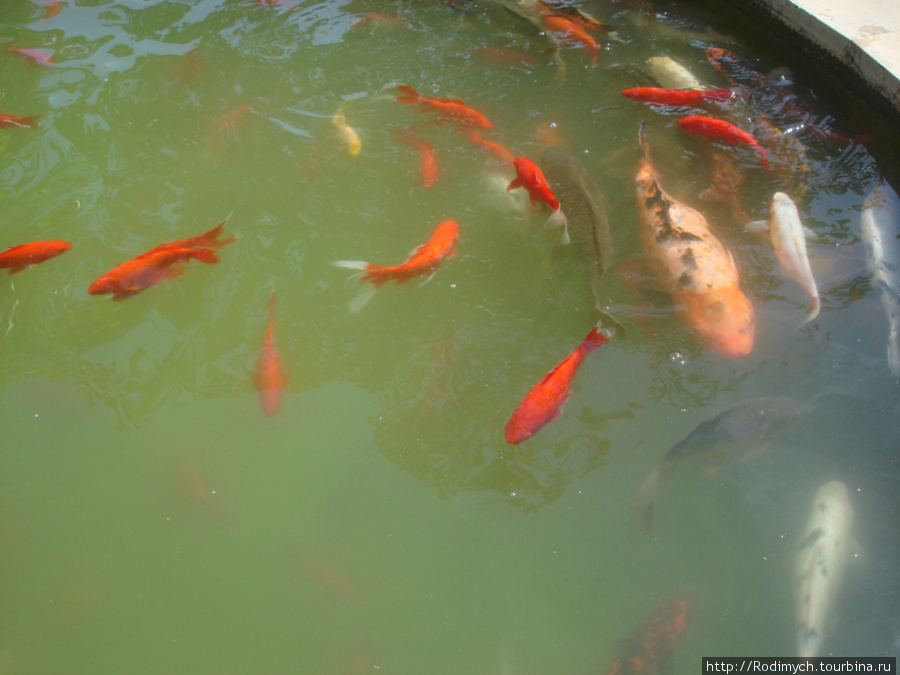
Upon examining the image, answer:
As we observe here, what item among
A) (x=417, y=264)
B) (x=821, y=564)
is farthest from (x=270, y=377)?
(x=821, y=564)

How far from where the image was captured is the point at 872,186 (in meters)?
3.74

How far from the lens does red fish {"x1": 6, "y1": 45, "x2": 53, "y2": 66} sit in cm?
499

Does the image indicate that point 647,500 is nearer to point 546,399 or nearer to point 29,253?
point 546,399

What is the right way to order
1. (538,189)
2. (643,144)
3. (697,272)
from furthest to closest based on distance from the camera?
(643,144) < (538,189) < (697,272)

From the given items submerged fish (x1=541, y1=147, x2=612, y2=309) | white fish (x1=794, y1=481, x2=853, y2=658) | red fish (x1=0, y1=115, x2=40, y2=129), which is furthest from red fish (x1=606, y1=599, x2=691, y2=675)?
red fish (x1=0, y1=115, x2=40, y2=129)

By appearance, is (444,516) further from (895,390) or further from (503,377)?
(895,390)

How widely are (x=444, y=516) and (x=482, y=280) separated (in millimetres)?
1362

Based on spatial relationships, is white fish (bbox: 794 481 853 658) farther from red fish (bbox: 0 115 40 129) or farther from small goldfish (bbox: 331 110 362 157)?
red fish (bbox: 0 115 40 129)

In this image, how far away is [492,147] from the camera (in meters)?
4.03

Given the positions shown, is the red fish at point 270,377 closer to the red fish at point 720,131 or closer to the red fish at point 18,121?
the red fish at point 18,121

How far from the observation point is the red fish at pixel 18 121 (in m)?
4.36

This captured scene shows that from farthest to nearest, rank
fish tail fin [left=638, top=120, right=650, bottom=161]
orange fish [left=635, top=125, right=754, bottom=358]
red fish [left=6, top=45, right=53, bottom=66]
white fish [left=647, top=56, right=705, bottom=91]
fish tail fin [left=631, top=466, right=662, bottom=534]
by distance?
red fish [left=6, top=45, right=53, bottom=66] < white fish [left=647, top=56, right=705, bottom=91] < fish tail fin [left=638, top=120, right=650, bottom=161] < orange fish [left=635, top=125, right=754, bottom=358] < fish tail fin [left=631, top=466, right=662, bottom=534]

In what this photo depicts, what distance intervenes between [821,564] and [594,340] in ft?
4.53

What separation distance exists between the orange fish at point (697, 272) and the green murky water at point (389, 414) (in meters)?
0.09
